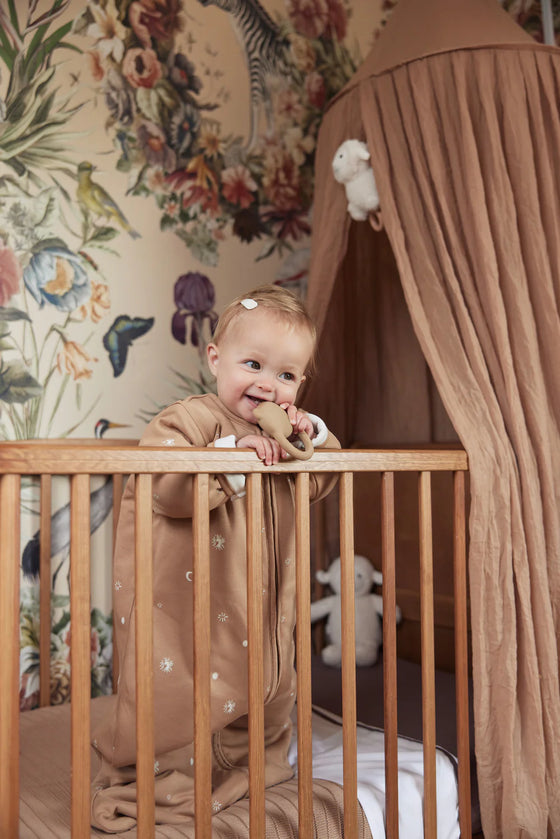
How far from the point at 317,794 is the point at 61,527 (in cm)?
95

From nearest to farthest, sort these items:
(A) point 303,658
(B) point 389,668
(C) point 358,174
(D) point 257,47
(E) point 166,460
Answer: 1. (E) point 166,460
2. (A) point 303,658
3. (B) point 389,668
4. (C) point 358,174
5. (D) point 257,47

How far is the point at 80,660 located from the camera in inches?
38.3

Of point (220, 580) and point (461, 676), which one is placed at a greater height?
point (220, 580)

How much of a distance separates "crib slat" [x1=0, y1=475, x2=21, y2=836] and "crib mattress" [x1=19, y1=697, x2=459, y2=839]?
0.33 m

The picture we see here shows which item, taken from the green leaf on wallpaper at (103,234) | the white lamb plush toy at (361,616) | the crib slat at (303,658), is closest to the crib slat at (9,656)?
the crib slat at (303,658)

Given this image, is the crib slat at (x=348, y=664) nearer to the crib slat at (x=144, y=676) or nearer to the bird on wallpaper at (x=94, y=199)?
the crib slat at (x=144, y=676)

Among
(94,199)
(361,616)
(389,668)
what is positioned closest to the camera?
(389,668)

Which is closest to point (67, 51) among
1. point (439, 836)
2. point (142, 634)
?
point (142, 634)

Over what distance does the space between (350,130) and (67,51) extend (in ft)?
2.59

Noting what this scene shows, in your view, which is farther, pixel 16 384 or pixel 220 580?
pixel 16 384

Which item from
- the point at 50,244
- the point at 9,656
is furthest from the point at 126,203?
the point at 9,656

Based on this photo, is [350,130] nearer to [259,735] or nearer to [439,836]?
[259,735]

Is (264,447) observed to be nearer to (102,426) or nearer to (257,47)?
(102,426)

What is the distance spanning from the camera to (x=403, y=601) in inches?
87.0
